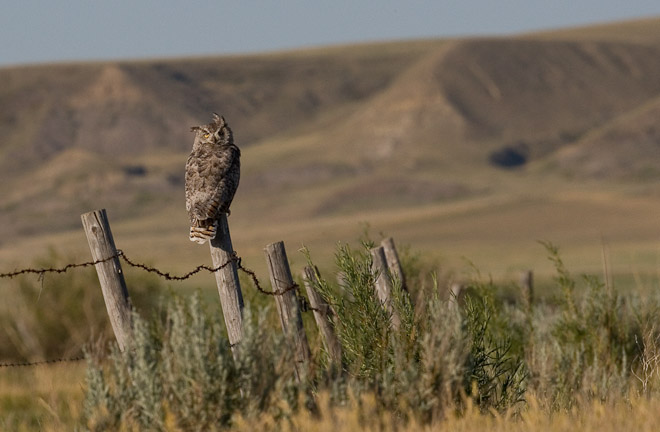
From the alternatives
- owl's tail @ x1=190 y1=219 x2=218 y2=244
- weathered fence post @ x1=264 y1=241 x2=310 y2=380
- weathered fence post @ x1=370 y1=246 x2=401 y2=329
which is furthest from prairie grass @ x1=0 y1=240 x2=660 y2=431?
owl's tail @ x1=190 y1=219 x2=218 y2=244

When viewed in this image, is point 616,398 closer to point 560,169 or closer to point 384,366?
point 384,366

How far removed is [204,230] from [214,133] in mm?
1537

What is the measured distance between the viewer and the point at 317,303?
706 centimetres

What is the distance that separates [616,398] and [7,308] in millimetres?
14124

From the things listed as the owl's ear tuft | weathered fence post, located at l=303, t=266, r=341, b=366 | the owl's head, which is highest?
the owl's ear tuft

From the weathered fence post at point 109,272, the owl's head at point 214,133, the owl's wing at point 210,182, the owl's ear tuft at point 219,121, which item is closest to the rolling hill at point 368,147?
the owl's ear tuft at point 219,121

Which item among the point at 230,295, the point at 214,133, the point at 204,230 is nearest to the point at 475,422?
the point at 230,295

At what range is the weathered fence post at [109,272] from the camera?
245 inches

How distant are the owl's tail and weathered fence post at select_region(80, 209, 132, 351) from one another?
1.89ft

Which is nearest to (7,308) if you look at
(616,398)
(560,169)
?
(616,398)

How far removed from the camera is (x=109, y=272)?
627 cm

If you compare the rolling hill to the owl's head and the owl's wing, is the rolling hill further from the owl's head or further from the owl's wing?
the owl's wing

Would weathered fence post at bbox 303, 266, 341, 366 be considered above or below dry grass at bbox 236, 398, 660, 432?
above

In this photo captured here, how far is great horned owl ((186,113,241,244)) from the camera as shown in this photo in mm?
6766
